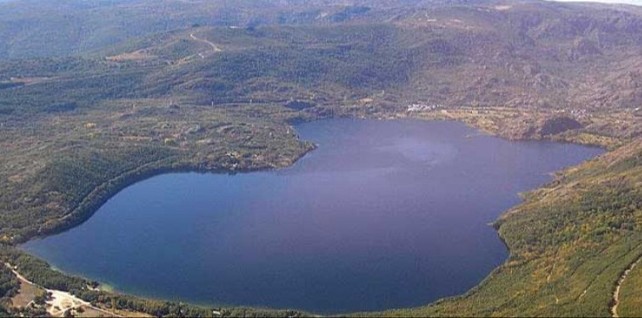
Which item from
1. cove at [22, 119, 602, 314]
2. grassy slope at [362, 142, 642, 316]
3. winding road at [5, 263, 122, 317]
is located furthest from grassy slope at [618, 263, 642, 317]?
winding road at [5, 263, 122, 317]

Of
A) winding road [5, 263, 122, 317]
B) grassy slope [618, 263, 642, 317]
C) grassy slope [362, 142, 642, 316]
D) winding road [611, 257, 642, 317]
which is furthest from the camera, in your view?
winding road [5, 263, 122, 317]

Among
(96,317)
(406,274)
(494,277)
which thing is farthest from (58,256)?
(494,277)

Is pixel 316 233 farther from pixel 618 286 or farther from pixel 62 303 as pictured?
pixel 618 286

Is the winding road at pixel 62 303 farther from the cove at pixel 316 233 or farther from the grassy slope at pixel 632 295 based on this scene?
the grassy slope at pixel 632 295

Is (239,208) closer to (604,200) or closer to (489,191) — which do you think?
(489,191)

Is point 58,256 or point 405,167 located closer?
point 58,256

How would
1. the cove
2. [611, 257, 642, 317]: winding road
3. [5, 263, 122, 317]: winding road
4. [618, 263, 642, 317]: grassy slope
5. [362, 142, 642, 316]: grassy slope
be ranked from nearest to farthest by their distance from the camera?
[618, 263, 642, 317]: grassy slope < [611, 257, 642, 317]: winding road < [362, 142, 642, 316]: grassy slope < [5, 263, 122, 317]: winding road < the cove

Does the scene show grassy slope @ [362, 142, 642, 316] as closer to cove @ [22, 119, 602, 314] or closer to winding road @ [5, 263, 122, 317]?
cove @ [22, 119, 602, 314]

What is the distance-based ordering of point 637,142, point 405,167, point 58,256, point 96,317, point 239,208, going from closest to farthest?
point 96,317, point 58,256, point 239,208, point 637,142, point 405,167

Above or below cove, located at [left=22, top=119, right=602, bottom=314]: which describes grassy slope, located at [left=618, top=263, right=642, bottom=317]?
above

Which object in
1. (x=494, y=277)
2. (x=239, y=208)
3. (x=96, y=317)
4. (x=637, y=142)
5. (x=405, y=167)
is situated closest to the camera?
(x=96, y=317)
